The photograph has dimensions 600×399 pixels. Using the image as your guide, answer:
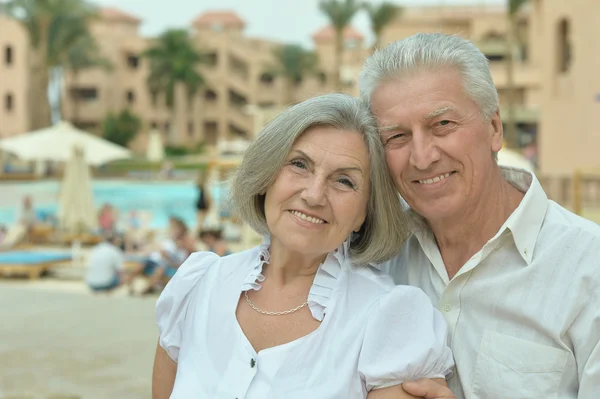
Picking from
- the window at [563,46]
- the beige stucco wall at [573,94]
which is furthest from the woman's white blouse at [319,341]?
the window at [563,46]

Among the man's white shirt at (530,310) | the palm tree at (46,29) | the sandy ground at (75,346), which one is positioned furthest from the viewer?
the palm tree at (46,29)

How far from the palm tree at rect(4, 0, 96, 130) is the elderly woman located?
126 ft

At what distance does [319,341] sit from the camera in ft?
6.72

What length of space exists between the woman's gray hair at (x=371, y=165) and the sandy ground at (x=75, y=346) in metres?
3.44

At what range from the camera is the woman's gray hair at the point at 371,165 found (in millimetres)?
2094

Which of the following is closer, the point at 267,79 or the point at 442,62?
the point at 442,62

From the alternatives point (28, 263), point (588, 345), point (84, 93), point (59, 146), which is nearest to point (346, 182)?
point (588, 345)

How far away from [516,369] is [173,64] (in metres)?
49.3

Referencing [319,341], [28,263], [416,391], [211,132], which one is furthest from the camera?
[211,132]

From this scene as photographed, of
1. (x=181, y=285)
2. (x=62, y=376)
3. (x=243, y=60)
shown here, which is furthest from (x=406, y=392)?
(x=243, y=60)

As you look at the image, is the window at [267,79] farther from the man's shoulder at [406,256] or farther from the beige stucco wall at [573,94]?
the man's shoulder at [406,256]

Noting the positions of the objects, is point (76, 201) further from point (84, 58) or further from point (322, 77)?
point (322, 77)

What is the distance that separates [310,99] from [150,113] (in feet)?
179

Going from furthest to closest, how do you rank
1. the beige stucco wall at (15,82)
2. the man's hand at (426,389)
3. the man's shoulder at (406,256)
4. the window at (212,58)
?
the window at (212,58)
the beige stucco wall at (15,82)
the man's shoulder at (406,256)
the man's hand at (426,389)
